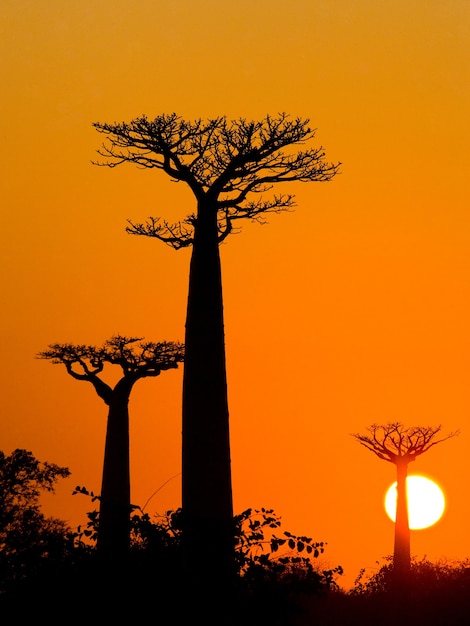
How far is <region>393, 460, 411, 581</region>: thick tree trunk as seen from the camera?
89.0 ft

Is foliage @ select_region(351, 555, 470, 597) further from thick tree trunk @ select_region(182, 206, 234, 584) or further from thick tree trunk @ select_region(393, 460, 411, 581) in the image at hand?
thick tree trunk @ select_region(182, 206, 234, 584)

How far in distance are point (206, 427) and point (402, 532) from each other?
16882 mm

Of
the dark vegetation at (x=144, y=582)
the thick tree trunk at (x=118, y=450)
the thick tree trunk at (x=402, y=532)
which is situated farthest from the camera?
the thick tree trunk at (x=402, y=532)

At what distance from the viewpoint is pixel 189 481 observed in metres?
12.4

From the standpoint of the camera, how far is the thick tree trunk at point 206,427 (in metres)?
11.6

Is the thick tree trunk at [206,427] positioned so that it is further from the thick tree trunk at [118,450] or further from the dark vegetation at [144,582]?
the thick tree trunk at [118,450]

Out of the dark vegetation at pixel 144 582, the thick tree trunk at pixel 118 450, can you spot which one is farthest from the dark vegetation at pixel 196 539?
the thick tree trunk at pixel 118 450

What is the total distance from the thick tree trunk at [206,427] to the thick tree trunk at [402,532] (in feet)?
49.8

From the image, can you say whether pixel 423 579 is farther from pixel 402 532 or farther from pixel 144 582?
pixel 144 582

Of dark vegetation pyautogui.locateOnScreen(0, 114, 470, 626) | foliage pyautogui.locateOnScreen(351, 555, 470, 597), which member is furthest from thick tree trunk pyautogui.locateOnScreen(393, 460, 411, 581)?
dark vegetation pyautogui.locateOnScreen(0, 114, 470, 626)

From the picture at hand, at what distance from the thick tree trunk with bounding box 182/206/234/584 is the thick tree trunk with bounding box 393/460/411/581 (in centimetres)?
1519

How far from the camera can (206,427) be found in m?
12.5

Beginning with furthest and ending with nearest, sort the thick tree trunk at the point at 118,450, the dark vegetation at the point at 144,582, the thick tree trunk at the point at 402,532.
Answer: the thick tree trunk at the point at 402,532
the thick tree trunk at the point at 118,450
the dark vegetation at the point at 144,582

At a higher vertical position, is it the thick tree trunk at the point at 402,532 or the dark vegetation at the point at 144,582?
the thick tree trunk at the point at 402,532
